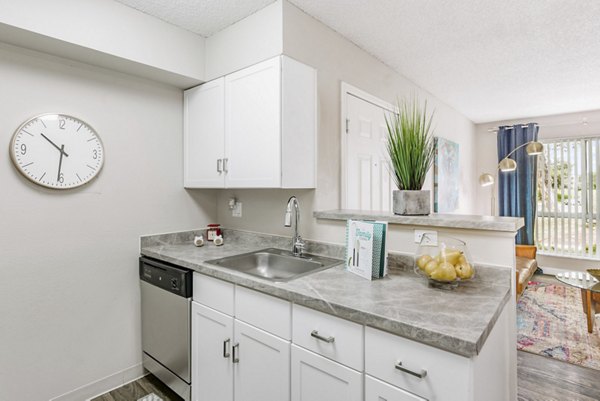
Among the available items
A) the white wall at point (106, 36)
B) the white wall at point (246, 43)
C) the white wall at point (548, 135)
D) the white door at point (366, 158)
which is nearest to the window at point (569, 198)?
the white wall at point (548, 135)

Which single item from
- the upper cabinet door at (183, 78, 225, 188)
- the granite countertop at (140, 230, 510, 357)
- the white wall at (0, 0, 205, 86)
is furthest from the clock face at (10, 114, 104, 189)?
the granite countertop at (140, 230, 510, 357)

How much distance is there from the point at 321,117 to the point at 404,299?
1328mm

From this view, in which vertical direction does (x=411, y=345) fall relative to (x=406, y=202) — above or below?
below

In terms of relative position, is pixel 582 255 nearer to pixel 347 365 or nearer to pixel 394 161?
pixel 394 161

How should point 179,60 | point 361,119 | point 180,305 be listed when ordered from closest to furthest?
point 180,305 < point 179,60 < point 361,119

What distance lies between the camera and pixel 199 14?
77.4 inches

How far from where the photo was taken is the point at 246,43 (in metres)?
2.00

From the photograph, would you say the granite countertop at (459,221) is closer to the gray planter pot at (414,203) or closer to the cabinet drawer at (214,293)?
the gray planter pot at (414,203)

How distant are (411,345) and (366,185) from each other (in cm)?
172

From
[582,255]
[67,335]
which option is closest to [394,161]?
[67,335]

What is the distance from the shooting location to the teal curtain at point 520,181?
4.85 meters

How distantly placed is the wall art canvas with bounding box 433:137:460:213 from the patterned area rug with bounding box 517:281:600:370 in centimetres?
139

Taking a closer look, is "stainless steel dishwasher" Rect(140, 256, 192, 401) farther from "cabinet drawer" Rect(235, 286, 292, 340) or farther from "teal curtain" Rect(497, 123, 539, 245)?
"teal curtain" Rect(497, 123, 539, 245)

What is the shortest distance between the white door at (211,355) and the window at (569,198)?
17.4 ft
